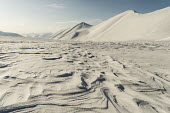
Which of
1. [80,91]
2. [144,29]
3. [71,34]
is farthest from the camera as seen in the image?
[71,34]

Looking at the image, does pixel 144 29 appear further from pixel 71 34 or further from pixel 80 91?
pixel 71 34

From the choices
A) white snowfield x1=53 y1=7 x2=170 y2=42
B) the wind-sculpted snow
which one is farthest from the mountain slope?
the wind-sculpted snow

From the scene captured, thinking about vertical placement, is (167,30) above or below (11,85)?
above

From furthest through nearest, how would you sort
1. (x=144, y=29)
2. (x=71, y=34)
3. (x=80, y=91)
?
(x=71, y=34) → (x=144, y=29) → (x=80, y=91)

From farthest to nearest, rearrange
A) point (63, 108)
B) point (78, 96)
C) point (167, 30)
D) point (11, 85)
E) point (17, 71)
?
point (167, 30), point (17, 71), point (11, 85), point (78, 96), point (63, 108)

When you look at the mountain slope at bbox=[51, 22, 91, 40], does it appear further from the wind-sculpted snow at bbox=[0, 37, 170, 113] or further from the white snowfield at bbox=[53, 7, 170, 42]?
the wind-sculpted snow at bbox=[0, 37, 170, 113]

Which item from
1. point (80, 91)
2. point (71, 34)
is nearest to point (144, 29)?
point (80, 91)

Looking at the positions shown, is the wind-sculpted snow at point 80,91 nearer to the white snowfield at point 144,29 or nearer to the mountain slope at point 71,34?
the white snowfield at point 144,29

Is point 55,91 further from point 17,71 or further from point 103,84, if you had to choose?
point 17,71

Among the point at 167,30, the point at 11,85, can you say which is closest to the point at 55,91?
the point at 11,85

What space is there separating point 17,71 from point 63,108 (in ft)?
6.61

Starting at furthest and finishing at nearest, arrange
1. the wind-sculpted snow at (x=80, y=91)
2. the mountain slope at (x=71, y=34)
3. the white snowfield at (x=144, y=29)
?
the mountain slope at (x=71, y=34) → the white snowfield at (x=144, y=29) → the wind-sculpted snow at (x=80, y=91)

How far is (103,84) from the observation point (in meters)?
2.81

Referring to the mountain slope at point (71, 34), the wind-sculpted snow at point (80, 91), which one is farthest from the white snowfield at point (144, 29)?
the mountain slope at point (71, 34)
